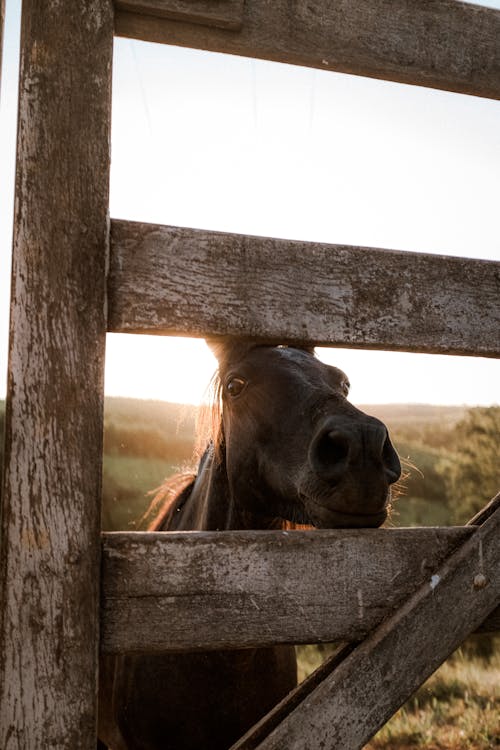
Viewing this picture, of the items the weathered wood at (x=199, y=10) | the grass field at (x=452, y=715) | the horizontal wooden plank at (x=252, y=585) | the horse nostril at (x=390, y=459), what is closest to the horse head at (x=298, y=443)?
the horse nostril at (x=390, y=459)

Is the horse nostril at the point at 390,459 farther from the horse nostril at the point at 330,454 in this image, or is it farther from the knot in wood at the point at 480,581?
the knot in wood at the point at 480,581

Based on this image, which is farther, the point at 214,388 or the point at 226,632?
the point at 214,388

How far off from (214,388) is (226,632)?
152 centimetres

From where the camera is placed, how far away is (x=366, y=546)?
4.70 feet

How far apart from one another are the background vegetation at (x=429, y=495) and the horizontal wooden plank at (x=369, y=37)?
1.74 metres

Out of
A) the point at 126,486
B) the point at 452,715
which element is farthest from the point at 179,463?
the point at 452,715

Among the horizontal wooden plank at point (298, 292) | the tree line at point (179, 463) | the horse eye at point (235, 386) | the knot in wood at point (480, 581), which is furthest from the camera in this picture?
the tree line at point (179, 463)

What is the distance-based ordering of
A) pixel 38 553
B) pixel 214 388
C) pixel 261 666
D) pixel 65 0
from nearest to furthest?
pixel 38 553 → pixel 65 0 → pixel 261 666 → pixel 214 388

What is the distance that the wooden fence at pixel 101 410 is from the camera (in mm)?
1249

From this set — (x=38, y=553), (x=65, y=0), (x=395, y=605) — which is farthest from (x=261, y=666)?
(x=65, y=0)

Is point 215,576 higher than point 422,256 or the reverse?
the reverse

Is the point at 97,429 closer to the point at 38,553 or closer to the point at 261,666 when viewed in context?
the point at 38,553

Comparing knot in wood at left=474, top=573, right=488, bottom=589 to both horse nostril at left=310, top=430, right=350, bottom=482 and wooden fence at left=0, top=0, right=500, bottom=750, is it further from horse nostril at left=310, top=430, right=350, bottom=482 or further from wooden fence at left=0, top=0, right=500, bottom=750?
horse nostril at left=310, top=430, right=350, bottom=482

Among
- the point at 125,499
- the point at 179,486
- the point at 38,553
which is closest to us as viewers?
the point at 38,553
